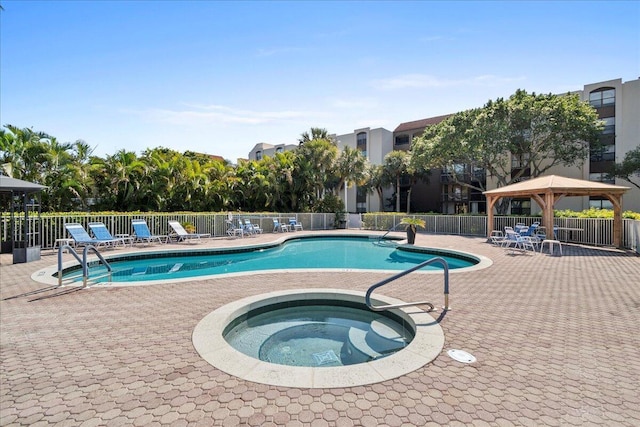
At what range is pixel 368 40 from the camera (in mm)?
9898

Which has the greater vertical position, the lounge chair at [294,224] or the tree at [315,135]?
the tree at [315,135]

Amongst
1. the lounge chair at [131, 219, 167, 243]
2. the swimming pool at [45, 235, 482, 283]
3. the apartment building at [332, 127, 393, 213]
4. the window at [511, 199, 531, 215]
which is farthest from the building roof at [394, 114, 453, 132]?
the lounge chair at [131, 219, 167, 243]

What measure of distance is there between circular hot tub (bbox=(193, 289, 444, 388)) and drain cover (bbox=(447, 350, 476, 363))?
149mm

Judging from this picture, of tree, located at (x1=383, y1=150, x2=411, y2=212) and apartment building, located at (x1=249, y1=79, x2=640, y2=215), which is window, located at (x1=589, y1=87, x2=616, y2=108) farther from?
tree, located at (x1=383, y1=150, x2=411, y2=212)

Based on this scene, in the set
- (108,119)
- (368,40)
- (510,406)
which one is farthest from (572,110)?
(108,119)

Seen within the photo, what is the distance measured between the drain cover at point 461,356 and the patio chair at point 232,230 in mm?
15167

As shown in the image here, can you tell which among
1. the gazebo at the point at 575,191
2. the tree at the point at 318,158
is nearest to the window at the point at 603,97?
the gazebo at the point at 575,191

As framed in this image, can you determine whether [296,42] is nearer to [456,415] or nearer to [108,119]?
[108,119]

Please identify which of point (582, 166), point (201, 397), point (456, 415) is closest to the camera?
point (456, 415)

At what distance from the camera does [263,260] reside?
38.9 ft

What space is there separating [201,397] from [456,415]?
2.08 m

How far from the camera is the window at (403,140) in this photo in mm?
43144

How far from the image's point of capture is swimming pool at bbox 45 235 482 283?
9.30 meters

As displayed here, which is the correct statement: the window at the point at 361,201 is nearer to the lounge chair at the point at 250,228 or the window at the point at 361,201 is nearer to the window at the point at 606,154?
the window at the point at 606,154
